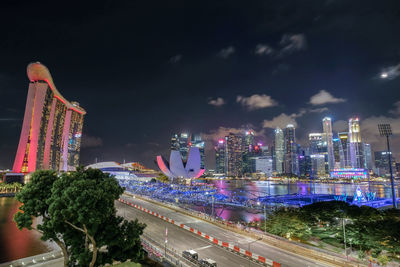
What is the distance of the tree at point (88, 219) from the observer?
27.5 feet

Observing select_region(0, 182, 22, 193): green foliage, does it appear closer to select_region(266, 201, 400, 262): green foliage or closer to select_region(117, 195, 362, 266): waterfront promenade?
select_region(117, 195, 362, 266): waterfront promenade

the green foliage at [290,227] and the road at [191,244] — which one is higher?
the green foliage at [290,227]

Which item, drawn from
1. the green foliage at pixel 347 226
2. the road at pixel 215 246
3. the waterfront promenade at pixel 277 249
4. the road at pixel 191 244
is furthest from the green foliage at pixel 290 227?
the road at pixel 191 244

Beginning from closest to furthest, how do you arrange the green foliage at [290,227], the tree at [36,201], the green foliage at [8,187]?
the tree at [36,201] → the green foliage at [290,227] → the green foliage at [8,187]

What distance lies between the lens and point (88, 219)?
27.8 feet

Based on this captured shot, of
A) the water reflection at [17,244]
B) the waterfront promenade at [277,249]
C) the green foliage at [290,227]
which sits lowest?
the water reflection at [17,244]

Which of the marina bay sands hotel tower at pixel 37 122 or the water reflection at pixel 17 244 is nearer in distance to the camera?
the water reflection at pixel 17 244

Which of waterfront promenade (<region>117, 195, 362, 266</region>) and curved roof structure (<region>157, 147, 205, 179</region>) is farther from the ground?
curved roof structure (<region>157, 147, 205, 179</region>)

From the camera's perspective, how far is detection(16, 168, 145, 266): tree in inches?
330

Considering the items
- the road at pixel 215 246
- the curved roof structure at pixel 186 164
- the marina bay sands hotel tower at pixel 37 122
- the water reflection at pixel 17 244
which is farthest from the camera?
the curved roof structure at pixel 186 164

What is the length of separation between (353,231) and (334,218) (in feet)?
17.3

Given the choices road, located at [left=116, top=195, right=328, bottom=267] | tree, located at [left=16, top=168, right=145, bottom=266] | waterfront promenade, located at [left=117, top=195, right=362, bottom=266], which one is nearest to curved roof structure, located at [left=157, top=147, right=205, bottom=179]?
road, located at [left=116, top=195, right=328, bottom=267]

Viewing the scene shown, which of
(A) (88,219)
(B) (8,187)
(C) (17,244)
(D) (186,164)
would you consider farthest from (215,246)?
(B) (8,187)

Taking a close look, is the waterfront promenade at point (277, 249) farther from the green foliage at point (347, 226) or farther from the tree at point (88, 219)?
the tree at point (88, 219)
